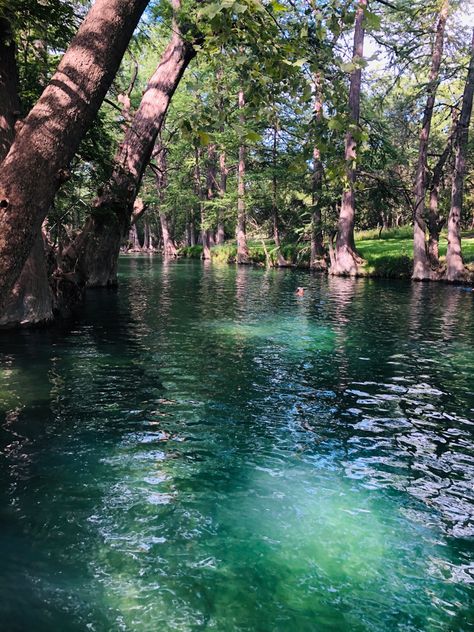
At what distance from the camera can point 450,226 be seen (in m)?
25.7

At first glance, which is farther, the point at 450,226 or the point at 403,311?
the point at 450,226

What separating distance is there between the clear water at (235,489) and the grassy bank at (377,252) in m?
20.3

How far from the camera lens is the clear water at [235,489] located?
127 inches

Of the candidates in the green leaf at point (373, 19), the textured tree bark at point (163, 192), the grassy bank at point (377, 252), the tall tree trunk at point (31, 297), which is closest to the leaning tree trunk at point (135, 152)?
the tall tree trunk at point (31, 297)

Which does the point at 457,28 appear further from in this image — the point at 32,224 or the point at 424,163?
the point at 32,224

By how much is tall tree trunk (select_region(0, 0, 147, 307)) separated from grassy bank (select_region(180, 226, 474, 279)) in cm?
2516

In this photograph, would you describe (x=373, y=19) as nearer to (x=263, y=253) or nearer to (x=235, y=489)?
(x=235, y=489)

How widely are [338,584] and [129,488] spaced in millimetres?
2109

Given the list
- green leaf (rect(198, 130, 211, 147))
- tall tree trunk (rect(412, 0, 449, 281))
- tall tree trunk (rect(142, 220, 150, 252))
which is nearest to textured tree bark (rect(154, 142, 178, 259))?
tall tree trunk (rect(142, 220, 150, 252))

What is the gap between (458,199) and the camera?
27.0 m

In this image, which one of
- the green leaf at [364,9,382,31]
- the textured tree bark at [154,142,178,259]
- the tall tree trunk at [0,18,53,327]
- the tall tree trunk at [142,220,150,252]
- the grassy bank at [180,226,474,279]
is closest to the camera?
the green leaf at [364,9,382,31]

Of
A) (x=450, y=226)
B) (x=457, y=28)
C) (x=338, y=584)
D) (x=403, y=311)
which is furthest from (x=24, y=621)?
(x=457, y=28)

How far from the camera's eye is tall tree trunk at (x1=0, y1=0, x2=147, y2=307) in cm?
387

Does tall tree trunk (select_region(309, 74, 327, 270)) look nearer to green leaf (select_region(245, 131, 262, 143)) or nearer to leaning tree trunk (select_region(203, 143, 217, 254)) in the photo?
leaning tree trunk (select_region(203, 143, 217, 254))
